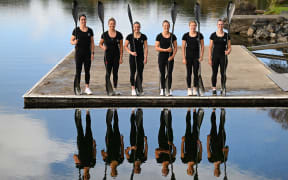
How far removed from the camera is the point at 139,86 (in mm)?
13609

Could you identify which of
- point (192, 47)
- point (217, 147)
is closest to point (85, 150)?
point (217, 147)

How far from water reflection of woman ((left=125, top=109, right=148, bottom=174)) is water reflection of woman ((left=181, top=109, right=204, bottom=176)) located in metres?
0.79

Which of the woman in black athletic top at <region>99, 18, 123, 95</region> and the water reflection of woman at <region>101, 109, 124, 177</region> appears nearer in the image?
the water reflection of woman at <region>101, 109, 124, 177</region>

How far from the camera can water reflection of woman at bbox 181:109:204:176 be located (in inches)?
385

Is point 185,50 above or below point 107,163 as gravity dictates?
above

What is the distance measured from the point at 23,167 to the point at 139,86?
→ 15.9 ft

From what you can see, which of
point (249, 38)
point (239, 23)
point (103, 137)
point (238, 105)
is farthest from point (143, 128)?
point (239, 23)

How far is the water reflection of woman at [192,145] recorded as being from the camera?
32.1 feet

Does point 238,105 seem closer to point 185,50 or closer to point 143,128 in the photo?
point 185,50

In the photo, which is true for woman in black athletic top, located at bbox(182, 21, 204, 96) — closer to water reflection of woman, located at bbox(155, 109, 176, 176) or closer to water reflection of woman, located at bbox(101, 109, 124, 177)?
water reflection of woman, located at bbox(155, 109, 176, 176)

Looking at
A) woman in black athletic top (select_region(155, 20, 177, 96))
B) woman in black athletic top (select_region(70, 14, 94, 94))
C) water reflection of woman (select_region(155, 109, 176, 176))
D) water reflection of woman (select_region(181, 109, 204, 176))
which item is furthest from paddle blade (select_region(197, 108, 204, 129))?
woman in black athletic top (select_region(70, 14, 94, 94))

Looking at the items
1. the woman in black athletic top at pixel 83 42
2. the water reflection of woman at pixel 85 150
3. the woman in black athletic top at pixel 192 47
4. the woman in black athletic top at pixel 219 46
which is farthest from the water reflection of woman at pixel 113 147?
the woman in black athletic top at pixel 219 46

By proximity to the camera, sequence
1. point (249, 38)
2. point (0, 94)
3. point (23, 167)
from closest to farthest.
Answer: point (23, 167) → point (0, 94) → point (249, 38)

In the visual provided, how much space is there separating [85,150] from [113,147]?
58cm
